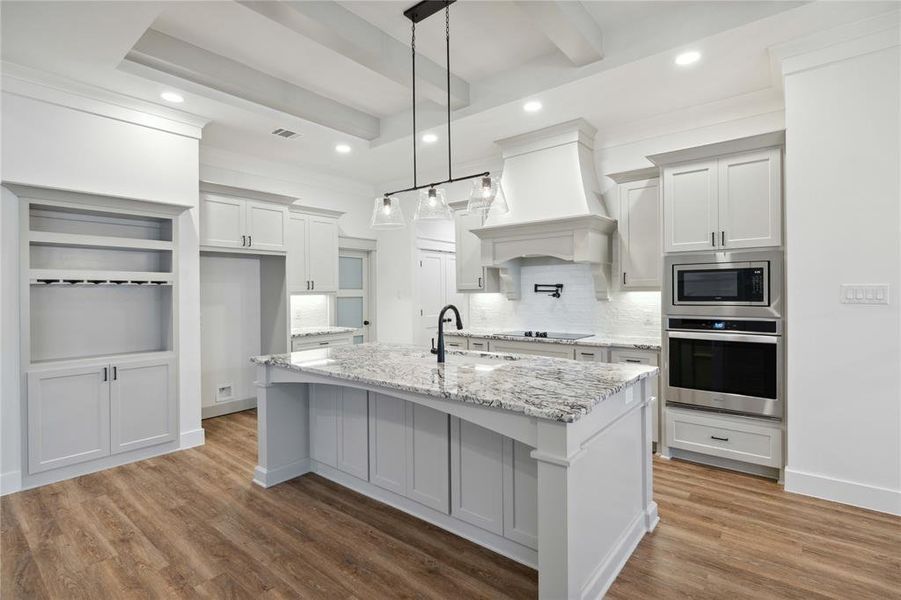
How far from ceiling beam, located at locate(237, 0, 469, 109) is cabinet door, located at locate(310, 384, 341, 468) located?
90.0 inches

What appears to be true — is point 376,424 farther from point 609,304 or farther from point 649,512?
point 609,304

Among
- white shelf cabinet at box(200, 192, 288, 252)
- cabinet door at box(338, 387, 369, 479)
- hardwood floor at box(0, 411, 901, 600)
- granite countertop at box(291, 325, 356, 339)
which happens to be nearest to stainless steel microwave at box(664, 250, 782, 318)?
hardwood floor at box(0, 411, 901, 600)

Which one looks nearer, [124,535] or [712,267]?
[124,535]

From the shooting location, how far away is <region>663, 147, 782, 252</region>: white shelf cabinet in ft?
10.7

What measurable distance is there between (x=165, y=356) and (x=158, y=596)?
2.27 meters

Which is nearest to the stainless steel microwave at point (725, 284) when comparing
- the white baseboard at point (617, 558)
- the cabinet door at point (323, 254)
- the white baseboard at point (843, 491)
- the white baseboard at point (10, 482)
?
the white baseboard at point (843, 491)

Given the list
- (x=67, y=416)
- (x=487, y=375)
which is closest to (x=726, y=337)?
(x=487, y=375)

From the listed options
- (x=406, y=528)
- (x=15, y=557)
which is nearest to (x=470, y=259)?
(x=406, y=528)

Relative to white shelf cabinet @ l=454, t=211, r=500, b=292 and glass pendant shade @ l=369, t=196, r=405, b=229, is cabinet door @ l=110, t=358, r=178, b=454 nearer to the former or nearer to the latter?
glass pendant shade @ l=369, t=196, r=405, b=229

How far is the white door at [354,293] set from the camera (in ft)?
20.8

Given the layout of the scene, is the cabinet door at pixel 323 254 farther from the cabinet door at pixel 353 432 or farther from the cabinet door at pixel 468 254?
the cabinet door at pixel 353 432

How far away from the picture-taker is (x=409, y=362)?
288 cm

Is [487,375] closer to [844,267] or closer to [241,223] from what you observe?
[844,267]

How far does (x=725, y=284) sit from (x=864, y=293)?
0.78m
